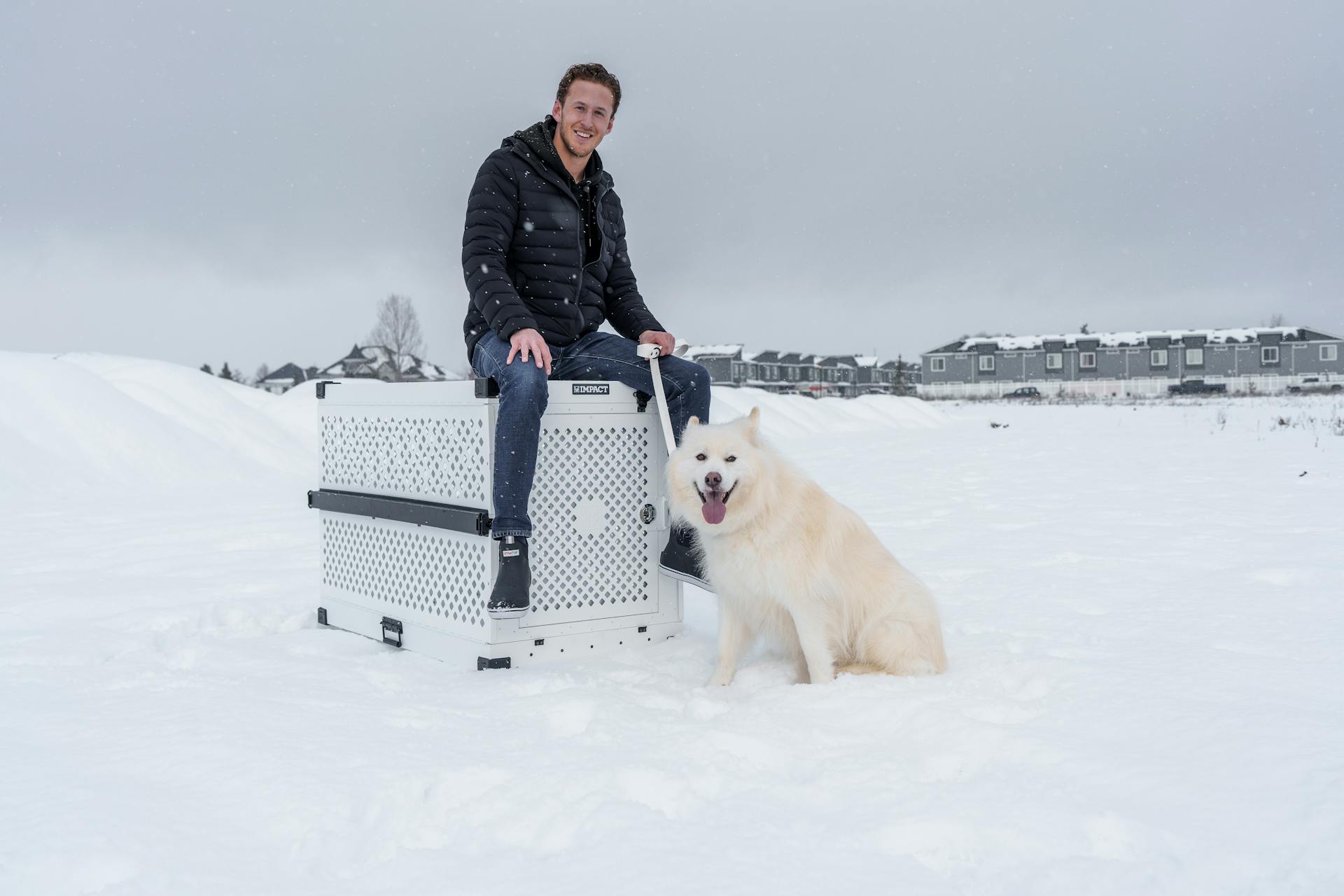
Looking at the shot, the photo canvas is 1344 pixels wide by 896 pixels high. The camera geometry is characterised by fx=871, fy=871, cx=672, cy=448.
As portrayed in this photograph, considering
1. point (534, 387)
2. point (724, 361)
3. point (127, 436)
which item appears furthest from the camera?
point (724, 361)

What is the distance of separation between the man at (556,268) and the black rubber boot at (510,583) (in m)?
0.01

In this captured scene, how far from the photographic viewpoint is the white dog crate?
3.06 m

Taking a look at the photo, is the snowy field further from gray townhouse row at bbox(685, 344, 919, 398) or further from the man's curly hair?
gray townhouse row at bbox(685, 344, 919, 398)

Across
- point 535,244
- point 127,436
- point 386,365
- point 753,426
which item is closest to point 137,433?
point 127,436

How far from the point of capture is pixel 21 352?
11477mm

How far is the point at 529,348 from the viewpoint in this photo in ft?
9.75

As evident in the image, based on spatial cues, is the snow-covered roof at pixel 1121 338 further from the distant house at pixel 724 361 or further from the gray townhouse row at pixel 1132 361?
the distant house at pixel 724 361

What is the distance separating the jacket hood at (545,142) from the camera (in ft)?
10.8

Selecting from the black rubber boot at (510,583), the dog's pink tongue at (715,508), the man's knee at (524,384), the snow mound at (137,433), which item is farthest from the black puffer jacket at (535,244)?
the snow mound at (137,433)

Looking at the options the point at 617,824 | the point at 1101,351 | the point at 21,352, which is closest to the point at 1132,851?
the point at 617,824

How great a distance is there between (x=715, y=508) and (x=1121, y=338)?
209ft

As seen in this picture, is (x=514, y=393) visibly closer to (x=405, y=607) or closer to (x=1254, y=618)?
(x=405, y=607)

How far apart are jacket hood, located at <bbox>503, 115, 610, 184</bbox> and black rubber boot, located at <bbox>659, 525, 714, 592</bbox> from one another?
1.42 meters

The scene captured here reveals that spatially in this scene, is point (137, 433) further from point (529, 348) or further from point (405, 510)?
point (529, 348)
